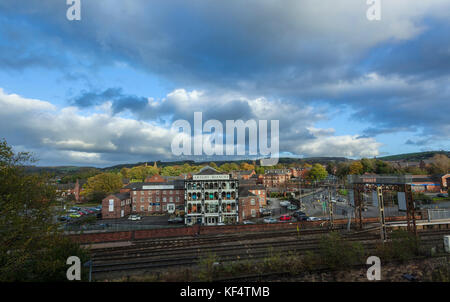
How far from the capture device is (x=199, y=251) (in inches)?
916

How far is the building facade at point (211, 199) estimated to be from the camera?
40.5 metres

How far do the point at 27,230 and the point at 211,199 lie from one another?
101ft

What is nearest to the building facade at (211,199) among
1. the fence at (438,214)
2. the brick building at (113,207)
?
the brick building at (113,207)

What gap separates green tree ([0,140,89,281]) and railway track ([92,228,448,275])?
25.7ft

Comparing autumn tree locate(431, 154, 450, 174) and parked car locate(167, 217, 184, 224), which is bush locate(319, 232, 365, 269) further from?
autumn tree locate(431, 154, 450, 174)

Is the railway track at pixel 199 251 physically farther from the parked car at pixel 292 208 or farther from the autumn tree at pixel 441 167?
the autumn tree at pixel 441 167

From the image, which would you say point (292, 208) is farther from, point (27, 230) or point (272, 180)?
point (27, 230)

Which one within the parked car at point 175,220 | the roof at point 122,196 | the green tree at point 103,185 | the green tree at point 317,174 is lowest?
the parked car at point 175,220

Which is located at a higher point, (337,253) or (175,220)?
(337,253)

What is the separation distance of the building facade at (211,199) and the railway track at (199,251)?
12.2 meters

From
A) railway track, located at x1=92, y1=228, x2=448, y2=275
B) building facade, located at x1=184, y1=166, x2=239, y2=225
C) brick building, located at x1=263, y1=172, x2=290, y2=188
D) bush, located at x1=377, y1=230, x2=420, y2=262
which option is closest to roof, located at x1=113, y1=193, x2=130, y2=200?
building facade, located at x1=184, y1=166, x2=239, y2=225

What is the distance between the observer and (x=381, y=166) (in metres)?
92.1

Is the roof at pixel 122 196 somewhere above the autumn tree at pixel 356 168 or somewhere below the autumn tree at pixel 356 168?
below

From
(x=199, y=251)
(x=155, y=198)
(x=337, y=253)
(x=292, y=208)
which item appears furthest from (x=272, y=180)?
(x=337, y=253)
